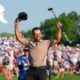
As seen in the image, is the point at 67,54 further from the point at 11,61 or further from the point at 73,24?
the point at 73,24

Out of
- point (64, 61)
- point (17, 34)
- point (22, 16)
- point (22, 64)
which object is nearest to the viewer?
point (22, 16)

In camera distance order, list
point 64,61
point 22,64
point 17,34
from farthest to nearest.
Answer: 1. point 64,61
2. point 22,64
3. point 17,34

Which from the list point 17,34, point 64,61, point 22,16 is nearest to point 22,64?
point 17,34

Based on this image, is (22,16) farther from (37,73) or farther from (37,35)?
(37,73)

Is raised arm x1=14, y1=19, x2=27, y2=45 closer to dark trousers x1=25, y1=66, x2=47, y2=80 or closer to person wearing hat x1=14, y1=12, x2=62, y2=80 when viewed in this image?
person wearing hat x1=14, y1=12, x2=62, y2=80

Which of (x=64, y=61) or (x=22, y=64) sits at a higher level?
(x=22, y=64)

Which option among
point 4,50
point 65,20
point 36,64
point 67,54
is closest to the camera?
point 36,64

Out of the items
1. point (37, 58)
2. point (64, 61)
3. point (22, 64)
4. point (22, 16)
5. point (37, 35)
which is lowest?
point (64, 61)

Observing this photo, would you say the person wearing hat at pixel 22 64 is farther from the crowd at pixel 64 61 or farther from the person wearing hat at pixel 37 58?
the crowd at pixel 64 61

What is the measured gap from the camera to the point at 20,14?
11.8 metres

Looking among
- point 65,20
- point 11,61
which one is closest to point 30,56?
point 11,61

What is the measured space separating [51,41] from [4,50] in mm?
20172

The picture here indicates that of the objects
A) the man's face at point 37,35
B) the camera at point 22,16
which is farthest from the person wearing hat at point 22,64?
the man's face at point 37,35

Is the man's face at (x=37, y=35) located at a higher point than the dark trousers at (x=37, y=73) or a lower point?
higher
